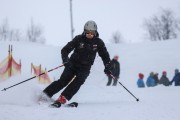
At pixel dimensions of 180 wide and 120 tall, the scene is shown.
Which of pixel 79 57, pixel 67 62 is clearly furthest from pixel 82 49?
pixel 67 62

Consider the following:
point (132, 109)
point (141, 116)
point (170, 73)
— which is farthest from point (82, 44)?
point (170, 73)

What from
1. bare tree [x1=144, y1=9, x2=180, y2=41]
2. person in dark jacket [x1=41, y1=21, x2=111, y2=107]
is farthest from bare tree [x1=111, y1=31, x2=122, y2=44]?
person in dark jacket [x1=41, y1=21, x2=111, y2=107]

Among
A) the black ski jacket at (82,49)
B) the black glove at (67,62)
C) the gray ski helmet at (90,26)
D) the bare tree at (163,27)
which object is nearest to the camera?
the black glove at (67,62)

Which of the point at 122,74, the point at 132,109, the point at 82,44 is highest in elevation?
the point at 82,44

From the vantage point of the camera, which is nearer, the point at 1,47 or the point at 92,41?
the point at 92,41

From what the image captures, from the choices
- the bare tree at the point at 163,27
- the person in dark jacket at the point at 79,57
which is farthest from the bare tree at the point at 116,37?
the person in dark jacket at the point at 79,57

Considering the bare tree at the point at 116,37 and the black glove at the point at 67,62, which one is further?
the bare tree at the point at 116,37

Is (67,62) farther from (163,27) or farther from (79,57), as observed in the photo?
(163,27)

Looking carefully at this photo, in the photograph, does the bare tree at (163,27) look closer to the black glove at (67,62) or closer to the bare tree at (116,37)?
the bare tree at (116,37)

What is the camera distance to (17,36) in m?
71.8

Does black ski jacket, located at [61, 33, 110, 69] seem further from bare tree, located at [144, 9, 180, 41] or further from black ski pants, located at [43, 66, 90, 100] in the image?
bare tree, located at [144, 9, 180, 41]

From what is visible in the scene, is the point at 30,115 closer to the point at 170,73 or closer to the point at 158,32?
the point at 170,73

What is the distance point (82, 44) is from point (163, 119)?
2.58m

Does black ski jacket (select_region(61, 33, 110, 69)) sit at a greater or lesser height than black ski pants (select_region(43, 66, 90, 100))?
greater
